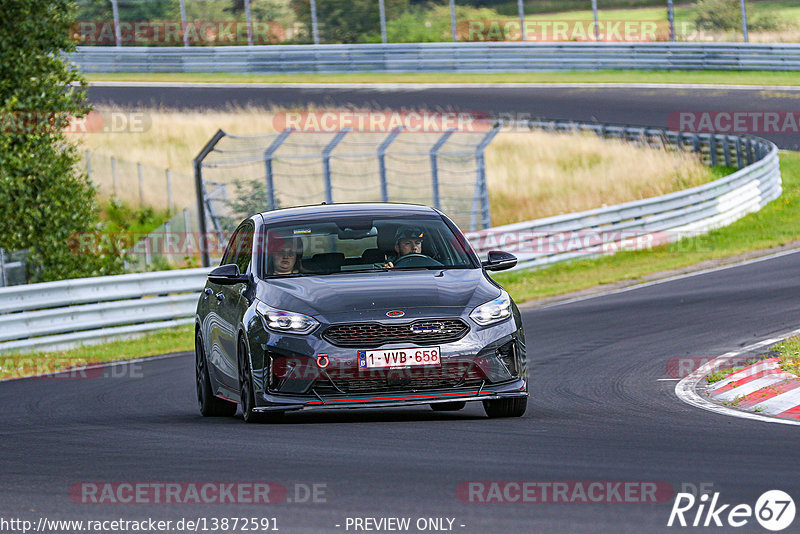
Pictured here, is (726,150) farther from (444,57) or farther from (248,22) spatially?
(248,22)

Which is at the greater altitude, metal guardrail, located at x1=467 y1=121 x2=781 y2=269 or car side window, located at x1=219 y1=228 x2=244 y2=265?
car side window, located at x1=219 y1=228 x2=244 y2=265

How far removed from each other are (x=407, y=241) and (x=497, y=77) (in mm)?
36699

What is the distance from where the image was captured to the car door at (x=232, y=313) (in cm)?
989

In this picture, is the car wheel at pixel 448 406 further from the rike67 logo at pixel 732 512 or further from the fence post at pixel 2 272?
the fence post at pixel 2 272

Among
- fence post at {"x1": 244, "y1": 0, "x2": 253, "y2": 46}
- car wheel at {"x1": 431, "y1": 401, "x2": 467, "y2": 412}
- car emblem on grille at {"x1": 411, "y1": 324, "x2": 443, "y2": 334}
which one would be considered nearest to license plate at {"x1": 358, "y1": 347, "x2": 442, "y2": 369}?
car emblem on grille at {"x1": 411, "y1": 324, "x2": 443, "y2": 334}

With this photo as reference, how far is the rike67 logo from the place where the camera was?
575 centimetres

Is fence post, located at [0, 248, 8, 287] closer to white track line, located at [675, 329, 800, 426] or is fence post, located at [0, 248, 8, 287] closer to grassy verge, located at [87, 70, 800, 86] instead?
white track line, located at [675, 329, 800, 426]

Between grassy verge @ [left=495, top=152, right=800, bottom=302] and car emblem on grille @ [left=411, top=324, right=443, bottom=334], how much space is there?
12.1 m

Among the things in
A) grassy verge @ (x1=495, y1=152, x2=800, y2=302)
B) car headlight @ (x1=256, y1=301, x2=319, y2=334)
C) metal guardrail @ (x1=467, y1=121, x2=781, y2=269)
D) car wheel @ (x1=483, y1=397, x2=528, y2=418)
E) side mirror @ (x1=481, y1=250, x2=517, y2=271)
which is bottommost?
grassy verge @ (x1=495, y1=152, x2=800, y2=302)

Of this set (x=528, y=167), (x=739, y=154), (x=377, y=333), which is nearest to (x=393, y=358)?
(x=377, y=333)

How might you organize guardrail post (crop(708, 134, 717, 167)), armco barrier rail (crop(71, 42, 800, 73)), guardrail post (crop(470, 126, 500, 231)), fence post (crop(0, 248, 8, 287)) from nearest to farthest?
fence post (crop(0, 248, 8, 287))
guardrail post (crop(470, 126, 500, 231))
guardrail post (crop(708, 134, 717, 167))
armco barrier rail (crop(71, 42, 800, 73))

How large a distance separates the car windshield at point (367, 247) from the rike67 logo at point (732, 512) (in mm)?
4204

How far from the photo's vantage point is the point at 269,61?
48156 mm

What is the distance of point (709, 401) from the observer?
10398 millimetres
